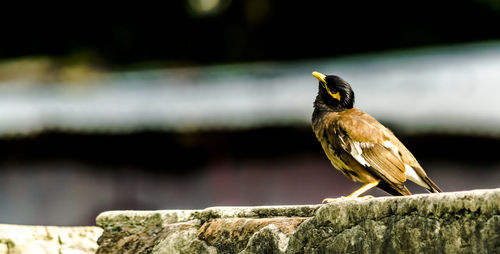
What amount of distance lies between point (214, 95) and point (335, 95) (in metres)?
1.72

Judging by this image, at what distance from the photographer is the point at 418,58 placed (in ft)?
12.7

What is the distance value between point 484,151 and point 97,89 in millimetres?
2279

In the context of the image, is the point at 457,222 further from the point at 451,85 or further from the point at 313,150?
the point at 313,150

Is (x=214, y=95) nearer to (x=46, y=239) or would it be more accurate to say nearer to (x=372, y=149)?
(x=46, y=239)

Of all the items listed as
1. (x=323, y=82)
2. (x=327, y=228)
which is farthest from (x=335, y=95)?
(x=327, y=228)

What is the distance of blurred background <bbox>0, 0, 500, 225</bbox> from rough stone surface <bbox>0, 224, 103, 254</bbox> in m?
1.43

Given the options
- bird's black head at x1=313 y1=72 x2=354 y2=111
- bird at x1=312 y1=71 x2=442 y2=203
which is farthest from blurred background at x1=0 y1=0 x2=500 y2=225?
bird at x1=312 y1=71 x2=442 y2=203

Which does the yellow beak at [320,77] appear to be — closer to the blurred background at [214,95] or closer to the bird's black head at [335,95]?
the bird's black head at [335,95]

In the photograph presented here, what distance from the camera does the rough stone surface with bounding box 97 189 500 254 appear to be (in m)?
1.45

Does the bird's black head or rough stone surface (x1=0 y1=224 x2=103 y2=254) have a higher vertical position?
the bird's black head

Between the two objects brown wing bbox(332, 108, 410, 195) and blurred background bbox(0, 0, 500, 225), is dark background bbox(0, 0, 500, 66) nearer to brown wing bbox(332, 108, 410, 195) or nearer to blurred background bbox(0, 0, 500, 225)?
blurred background bbox(0, 0, 500, 225)

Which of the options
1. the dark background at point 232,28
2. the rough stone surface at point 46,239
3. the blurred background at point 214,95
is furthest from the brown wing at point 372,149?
the dark background at point 232,28

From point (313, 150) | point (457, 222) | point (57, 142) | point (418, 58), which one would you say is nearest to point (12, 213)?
point (57, 142)

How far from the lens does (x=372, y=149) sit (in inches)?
94.3
